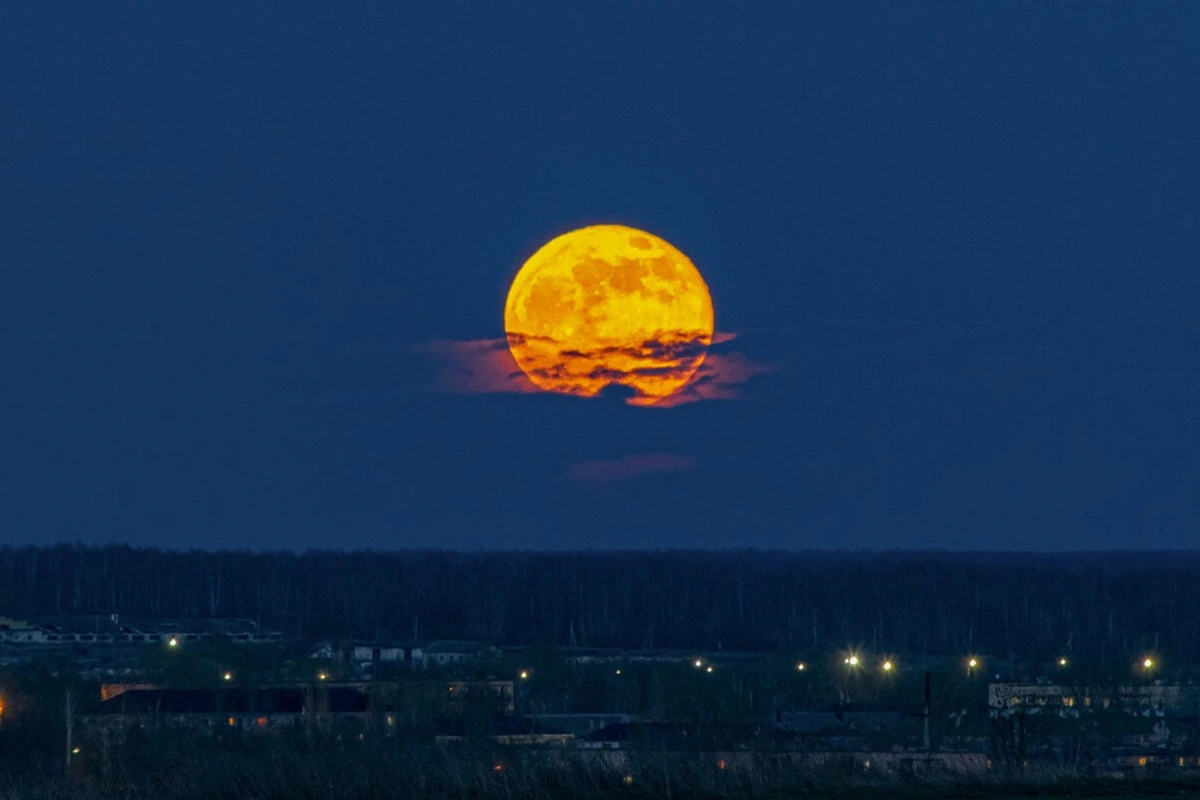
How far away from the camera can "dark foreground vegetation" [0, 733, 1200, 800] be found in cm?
2108

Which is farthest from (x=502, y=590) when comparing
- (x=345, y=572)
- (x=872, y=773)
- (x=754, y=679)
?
(x=872, y=773)

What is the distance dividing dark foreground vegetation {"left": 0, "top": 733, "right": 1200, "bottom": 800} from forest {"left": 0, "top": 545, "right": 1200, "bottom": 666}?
80332mm

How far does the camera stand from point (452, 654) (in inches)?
→ 3807

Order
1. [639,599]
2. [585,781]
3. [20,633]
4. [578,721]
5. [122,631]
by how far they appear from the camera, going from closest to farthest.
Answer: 1. [585,781]
2. [578,721]
3. [20,633]
4. [122,631]
5. [639,599]

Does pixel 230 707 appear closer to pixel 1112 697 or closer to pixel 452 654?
pixel 1112 697

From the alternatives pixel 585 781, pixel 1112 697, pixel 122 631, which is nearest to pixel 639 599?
pixel 122 631

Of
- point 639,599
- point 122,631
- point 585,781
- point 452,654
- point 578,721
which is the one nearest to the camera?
point 585,781

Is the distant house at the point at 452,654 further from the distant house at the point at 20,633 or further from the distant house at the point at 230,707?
the distant house at the point at 20,633

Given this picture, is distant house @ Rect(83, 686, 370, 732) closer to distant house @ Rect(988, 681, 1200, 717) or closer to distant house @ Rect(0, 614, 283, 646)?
distant house @ Rect(988, 681, 1200, 717)

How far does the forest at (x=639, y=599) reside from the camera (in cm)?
11700

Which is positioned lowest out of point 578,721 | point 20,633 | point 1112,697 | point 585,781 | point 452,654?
point 578,721

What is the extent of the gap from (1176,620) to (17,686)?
76782mm

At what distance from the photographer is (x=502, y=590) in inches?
5517

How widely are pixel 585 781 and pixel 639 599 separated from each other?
382 ft
